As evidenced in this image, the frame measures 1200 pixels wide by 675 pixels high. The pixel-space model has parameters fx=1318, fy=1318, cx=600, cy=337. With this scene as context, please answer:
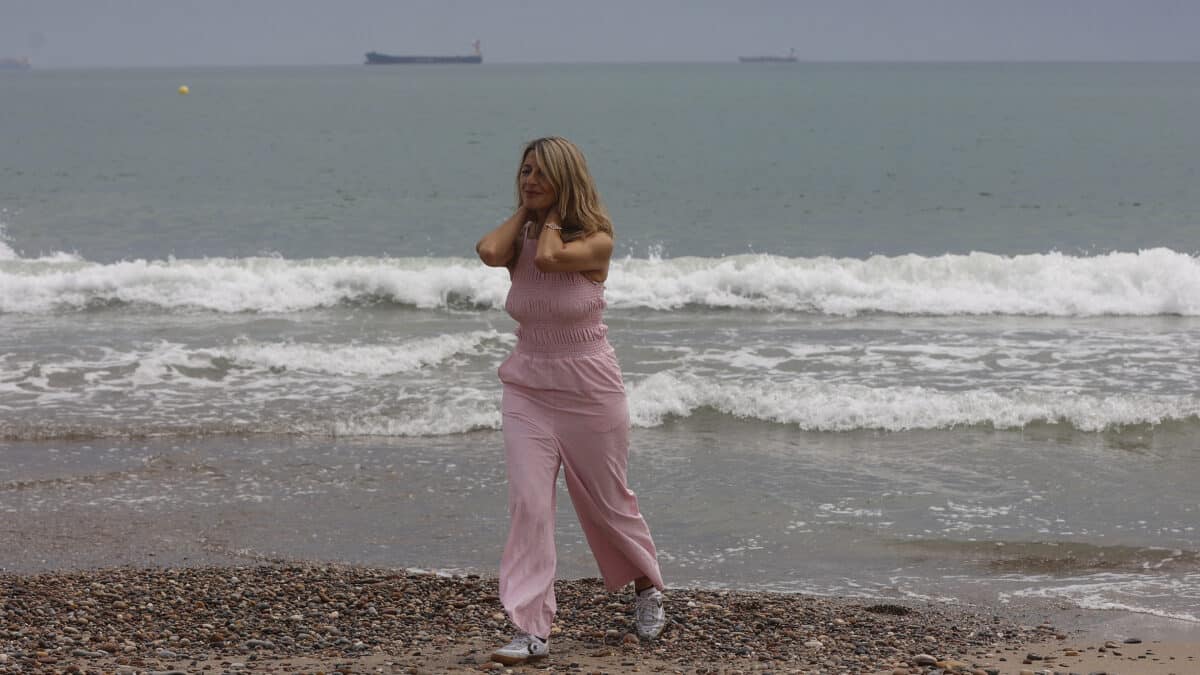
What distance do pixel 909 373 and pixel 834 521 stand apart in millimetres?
4998

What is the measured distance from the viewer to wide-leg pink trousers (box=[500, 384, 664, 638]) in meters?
5.14

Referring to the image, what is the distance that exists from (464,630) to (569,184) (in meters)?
2.04

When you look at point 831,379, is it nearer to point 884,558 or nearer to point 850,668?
point 884,558

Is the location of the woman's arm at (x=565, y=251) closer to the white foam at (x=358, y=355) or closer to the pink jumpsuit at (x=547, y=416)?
the pink jumpsuit at (x=547, y=416)

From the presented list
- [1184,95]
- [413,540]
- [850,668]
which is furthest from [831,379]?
[1184,95]

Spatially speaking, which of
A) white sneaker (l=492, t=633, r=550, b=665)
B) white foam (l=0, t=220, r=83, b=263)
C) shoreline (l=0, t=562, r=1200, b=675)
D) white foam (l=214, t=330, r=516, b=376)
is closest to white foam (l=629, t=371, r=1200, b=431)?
white foam (l=214, t=330, r=516, b=376)

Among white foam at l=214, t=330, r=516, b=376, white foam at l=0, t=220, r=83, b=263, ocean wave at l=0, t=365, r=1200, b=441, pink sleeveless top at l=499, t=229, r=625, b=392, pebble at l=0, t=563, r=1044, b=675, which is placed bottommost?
pebble at l=0, t=563, r=1044, b=675

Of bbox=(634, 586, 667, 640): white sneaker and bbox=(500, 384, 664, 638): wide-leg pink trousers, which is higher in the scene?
bbox=(500, 384, 664, 638): wide-leg pink trousers

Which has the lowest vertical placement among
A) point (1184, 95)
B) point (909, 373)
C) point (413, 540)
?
point (413, 540)

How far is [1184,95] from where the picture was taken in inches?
3971

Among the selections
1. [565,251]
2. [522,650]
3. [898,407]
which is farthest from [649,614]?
[898,407]

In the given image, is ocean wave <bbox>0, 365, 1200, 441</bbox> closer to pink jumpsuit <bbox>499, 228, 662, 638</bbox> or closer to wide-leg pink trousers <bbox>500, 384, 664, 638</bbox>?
wide-leg pink trousers <bbox>500, 384, 664, 638</bbox>

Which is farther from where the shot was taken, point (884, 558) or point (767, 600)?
point (884, 558)

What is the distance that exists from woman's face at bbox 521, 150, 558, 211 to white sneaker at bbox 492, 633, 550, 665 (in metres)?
1.68
